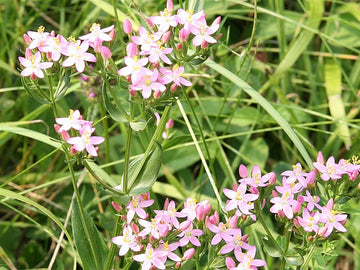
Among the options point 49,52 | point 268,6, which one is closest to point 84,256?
point 49,52

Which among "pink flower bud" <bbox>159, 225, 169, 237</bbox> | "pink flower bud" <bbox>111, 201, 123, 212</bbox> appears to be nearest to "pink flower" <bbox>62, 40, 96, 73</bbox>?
"pink flower bud" <bbox>111, 201, 123, 212</bbox>

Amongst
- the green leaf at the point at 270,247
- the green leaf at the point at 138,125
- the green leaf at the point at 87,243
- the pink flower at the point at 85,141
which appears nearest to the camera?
the pink flower at the point at 85,141

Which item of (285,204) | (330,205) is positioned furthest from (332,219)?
(285,204)

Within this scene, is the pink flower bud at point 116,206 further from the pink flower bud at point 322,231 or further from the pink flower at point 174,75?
the pink flower bud at point 322,231

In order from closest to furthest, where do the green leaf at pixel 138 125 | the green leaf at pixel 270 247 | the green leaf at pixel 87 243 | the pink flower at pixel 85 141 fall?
the pink flower at pixel 85 141, the green leaf at pixel 138 125, the green leaf at pixel 270 247, the green leaf at pixel 87 243

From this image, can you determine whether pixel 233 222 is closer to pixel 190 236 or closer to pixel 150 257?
pixel 190 236

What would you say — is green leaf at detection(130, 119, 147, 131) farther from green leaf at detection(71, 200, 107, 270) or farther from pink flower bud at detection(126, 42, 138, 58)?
green leaf at detection(71, 200, 107, 270)

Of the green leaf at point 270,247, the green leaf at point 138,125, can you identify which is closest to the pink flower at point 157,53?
the green leaf at point 138,125
